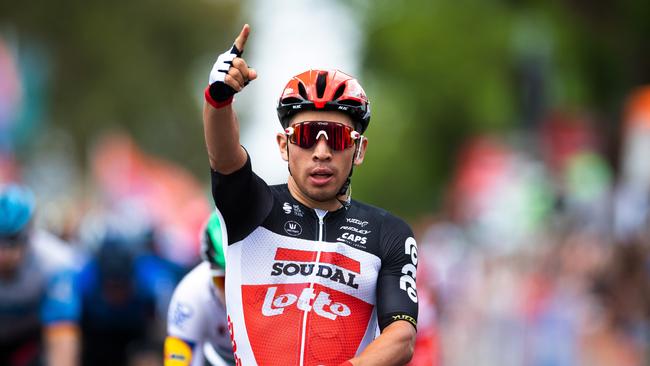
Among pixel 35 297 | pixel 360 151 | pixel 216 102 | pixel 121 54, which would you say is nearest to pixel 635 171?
pixel 35 297

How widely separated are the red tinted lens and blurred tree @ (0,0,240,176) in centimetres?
3033

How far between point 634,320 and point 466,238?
2207 cm

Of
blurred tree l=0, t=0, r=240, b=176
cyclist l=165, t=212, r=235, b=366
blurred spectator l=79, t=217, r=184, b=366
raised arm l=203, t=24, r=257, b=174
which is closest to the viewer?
raised arm l=203, t=24, r=257, b=174

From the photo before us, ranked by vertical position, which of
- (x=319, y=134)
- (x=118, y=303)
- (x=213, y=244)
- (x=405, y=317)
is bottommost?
(x=405, y=317)

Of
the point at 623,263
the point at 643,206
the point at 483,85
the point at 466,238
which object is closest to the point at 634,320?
the point at 623,263

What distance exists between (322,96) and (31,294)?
4372 mm

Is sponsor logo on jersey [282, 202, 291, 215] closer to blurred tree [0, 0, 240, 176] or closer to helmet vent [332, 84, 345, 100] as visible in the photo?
helmet vent [332, 84, 345, 100]

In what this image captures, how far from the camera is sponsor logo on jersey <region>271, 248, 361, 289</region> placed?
17.8ft

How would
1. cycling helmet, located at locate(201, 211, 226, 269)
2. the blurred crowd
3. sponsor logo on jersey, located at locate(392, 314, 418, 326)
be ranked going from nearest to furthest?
sponsor logo on jersey, located at locate(392, 314, 418, 326) < cycling helmet, located at locate(201, 211, 226, 269) < the blurred crowd

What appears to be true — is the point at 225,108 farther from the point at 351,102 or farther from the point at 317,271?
the point at 317,271

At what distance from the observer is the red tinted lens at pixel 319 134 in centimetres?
543

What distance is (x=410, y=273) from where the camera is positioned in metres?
5.50

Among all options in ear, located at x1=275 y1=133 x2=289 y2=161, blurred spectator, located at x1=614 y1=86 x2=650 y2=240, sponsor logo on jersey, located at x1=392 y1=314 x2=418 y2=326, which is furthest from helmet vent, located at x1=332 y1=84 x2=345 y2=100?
blurred spectator, located at x1=614 y1=86 x2=650 y2=240

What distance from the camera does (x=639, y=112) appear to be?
21.2m
